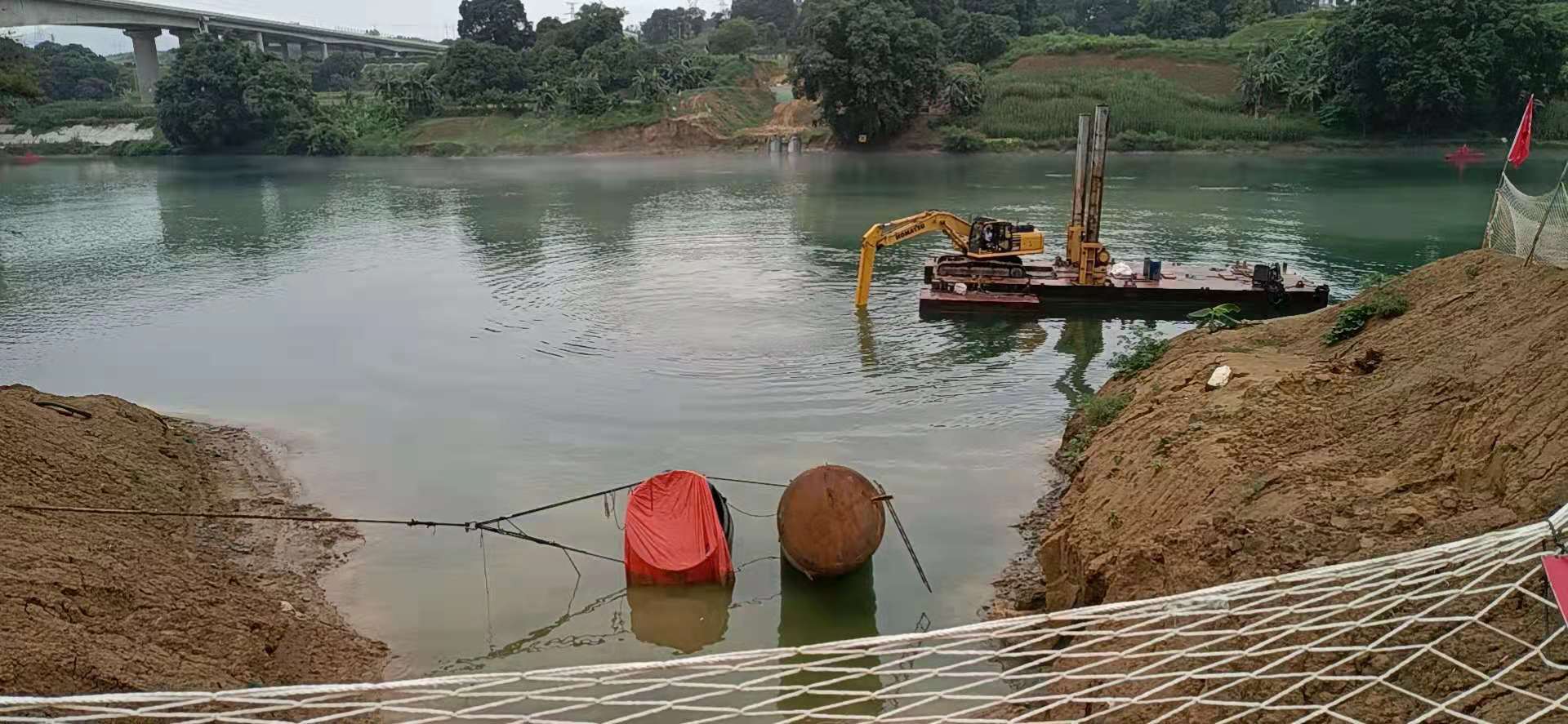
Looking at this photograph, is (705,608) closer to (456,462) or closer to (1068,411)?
(456,462)

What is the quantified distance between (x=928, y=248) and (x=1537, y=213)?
20.6 metres

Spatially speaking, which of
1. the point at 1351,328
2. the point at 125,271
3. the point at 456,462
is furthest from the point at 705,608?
the point at 125,271

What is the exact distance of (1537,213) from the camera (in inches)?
599

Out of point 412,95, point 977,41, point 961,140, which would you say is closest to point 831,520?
point 961,140

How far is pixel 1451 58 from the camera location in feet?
193

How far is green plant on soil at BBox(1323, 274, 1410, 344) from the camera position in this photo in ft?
43.4

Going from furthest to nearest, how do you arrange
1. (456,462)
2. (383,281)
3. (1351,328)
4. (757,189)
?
(757,189)
(383,281)
(456,462)
(1351,328)

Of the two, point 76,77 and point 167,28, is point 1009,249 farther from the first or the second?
point 76,77

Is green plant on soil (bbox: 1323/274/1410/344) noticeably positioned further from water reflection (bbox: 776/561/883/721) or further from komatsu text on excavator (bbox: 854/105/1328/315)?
komatsu text on excavator (bbox: 854/105/1328/315)

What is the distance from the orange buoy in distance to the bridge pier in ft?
Answer: 335

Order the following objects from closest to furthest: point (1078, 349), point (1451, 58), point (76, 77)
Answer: point (1078, 349)
point (1451, 58)
point (76, 77)

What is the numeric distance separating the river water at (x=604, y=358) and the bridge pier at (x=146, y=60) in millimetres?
55092

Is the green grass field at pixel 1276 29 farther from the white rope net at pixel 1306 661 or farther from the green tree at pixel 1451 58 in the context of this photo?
the white rope net at pixel 1306 661

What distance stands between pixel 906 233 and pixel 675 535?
547 inches
